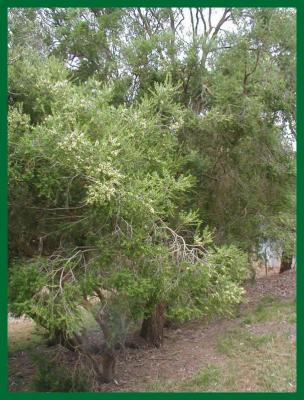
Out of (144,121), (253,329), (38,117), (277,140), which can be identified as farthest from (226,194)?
(38,117)

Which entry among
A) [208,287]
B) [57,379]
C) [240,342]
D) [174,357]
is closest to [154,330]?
[174,357]

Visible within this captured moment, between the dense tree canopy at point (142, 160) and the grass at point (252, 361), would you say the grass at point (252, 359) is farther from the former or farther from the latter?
the dense tree canopy at point (142, 160)

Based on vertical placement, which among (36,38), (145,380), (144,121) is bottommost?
(145,380)

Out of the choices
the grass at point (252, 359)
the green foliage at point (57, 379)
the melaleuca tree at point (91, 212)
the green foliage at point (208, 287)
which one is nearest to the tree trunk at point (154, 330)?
the grass at point (252, 359)

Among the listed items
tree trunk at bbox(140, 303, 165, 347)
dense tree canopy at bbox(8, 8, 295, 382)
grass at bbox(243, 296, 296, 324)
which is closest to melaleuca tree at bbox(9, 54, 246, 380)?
dense tree canopy at bbox(8, 8, 295, 382)

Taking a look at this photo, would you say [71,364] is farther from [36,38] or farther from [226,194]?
[36,38]

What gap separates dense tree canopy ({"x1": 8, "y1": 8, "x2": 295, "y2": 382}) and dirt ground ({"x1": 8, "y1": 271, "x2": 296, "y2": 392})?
71 centimetres

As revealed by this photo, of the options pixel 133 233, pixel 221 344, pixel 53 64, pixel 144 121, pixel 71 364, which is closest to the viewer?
pixel 133 233

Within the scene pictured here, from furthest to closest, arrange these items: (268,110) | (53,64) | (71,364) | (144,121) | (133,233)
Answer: (268,110), (71,364), (53,64), (144,121), (133,233)

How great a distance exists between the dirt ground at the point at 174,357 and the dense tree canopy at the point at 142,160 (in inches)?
28.1

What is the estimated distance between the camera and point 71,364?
7340 millimetres

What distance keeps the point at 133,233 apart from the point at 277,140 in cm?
412

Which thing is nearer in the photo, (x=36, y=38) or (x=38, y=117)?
(x=38, y=117)

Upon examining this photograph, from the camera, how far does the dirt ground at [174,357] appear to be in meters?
A: 7.79
